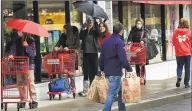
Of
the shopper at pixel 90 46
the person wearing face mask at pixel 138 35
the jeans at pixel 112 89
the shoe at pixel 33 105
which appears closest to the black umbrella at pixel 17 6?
the shopper at pixel 90 46

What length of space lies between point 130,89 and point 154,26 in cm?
716

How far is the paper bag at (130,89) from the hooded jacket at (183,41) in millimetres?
2890

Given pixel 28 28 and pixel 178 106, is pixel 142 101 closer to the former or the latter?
pixel 178 106

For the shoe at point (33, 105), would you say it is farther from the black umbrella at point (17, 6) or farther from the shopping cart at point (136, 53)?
the shopping cart at point (136, 53)

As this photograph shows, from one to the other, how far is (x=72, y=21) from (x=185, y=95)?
11.9 feet

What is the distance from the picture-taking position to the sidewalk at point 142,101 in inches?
407

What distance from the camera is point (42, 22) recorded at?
40.7 feet

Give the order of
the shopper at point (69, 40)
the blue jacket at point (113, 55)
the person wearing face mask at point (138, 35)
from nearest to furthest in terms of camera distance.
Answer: the blue jacket at point (113, 55) < the shopper at point (69, 40) < the person wearing face mask at point (138, 35)

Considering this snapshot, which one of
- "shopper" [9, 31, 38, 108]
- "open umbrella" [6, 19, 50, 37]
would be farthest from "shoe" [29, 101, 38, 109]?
"open umbrella" [6, 19, 50, 37]

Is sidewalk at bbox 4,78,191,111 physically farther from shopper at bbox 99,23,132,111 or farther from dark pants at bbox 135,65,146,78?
shopper at bbox 99,23,132,111

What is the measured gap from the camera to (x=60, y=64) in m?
11.3

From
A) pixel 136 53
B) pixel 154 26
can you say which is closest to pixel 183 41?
pixel 136 53

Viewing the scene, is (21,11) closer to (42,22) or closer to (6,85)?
(42,22)

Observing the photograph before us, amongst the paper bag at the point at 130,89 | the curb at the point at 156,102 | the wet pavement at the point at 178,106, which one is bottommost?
the wet pavement at the point at 178,106
